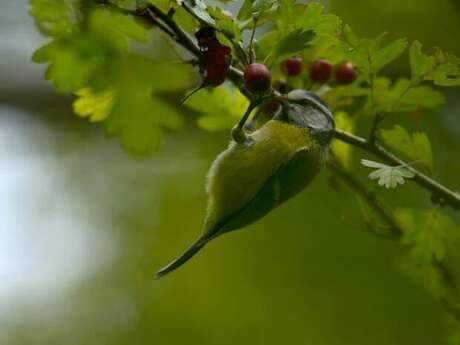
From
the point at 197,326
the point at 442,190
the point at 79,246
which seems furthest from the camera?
the point at 79,246

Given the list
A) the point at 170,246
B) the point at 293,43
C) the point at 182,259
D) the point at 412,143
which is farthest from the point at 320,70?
the point at 170,246

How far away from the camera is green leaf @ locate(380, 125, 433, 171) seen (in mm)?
1009

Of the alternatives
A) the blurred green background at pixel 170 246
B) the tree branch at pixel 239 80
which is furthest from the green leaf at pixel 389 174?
the blurred green background at pixel 170 246

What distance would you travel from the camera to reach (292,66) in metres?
1.00

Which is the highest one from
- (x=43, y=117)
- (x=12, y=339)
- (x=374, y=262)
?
(x=43, y=117)

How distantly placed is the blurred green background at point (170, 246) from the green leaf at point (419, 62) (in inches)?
32.8

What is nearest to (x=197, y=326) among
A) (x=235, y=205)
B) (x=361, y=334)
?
(x=361, y=334)

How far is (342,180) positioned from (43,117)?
1.27 m

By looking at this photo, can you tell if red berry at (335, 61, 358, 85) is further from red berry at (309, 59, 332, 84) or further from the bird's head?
the bird's head

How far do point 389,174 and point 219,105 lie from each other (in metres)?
0.26

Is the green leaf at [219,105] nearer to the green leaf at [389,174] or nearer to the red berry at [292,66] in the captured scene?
the red berry at [292,66]

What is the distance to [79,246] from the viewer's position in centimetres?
247

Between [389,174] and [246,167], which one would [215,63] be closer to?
[246,167]

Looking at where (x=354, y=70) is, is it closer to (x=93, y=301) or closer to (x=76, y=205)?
(x=93, y=301)
